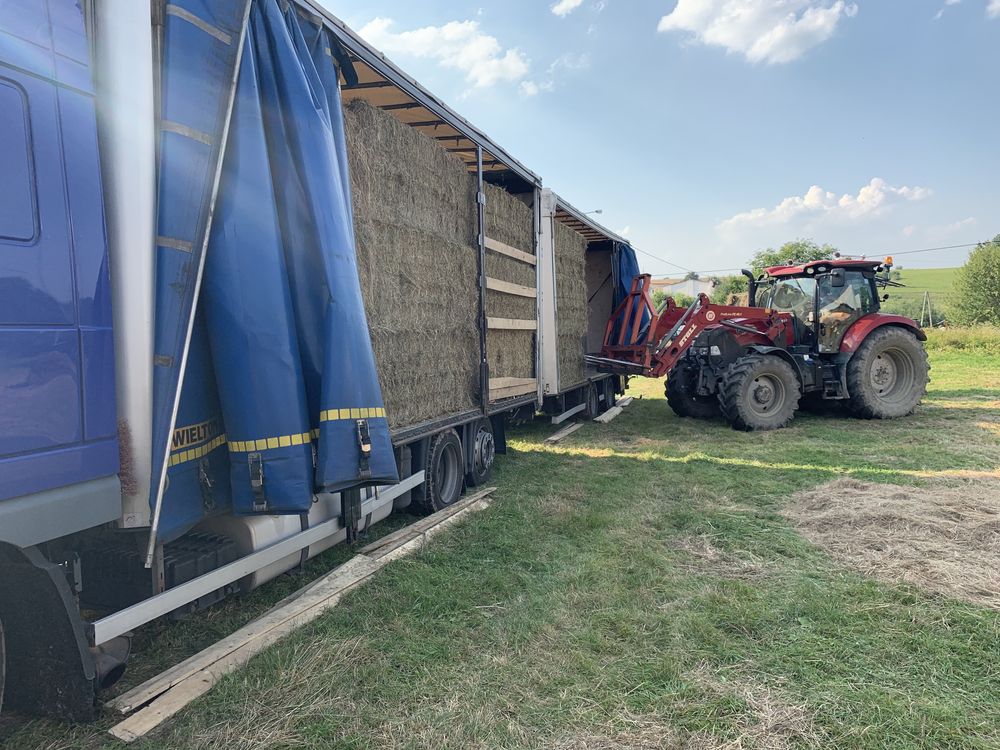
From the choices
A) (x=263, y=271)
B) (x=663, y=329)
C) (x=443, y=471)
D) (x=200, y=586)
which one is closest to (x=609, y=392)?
(x=663, y=329)

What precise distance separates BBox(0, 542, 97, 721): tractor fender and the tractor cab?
1112 cm

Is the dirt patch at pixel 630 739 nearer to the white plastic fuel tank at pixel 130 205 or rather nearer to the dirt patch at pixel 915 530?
the white plastic fuel tank at pixel 130 205

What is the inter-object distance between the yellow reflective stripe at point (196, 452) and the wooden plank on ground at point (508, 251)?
393 cm

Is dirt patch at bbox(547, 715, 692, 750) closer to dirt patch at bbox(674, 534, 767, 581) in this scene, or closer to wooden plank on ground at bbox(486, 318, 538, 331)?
dirt patch at bbox(674, 534, 767, 581)

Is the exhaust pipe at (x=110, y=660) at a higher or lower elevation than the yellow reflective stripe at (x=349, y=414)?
lower

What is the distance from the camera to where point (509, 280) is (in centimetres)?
734

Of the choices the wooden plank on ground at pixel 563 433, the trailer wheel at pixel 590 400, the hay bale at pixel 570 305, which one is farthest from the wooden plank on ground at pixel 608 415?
the hay bale at pixel 570 305

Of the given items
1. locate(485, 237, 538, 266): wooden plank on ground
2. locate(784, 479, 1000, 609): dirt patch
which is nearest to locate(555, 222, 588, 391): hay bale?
locate(485, 237, 538, 266): wooden plank on ground

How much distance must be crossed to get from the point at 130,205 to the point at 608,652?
3.17m

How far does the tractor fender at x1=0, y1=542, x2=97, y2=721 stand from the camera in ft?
7.88

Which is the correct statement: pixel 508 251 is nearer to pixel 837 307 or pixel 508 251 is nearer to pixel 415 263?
pixel 415 263

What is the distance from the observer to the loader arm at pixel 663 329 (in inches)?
416

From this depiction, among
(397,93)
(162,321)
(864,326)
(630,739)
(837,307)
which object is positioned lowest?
(630,739)

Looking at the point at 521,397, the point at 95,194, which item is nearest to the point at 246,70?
the point at 95,194
